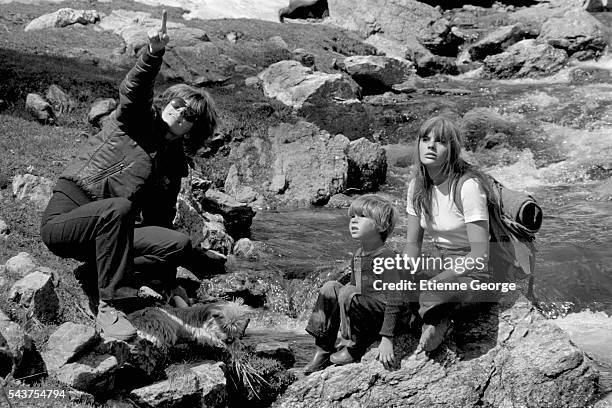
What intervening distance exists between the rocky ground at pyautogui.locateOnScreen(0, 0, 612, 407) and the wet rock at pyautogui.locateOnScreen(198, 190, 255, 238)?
32 mm

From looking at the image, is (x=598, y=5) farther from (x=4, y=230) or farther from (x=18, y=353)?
(x=18, y=353)

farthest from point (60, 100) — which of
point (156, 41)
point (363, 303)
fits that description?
point (363, 303)

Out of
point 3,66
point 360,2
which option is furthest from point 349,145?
point 360,2

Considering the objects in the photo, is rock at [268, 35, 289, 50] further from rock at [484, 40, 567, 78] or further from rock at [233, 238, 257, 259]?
rock at [233, 238, 257, 259]

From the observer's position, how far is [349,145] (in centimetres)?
1527

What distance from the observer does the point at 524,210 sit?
534cm

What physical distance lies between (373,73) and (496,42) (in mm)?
8670

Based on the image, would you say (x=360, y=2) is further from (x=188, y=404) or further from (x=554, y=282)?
(x=188, y=404)

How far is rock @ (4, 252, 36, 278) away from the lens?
6395 mm

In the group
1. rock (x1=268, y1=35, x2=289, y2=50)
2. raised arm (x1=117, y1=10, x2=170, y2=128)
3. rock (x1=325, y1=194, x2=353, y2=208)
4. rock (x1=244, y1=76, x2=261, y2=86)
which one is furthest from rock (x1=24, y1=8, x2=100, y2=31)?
raised arm (x1=117, y1=10, x2=170, y2=128)

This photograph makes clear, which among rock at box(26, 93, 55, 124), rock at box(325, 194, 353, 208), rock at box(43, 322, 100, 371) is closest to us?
rock at box(43, 322, 100, 371)

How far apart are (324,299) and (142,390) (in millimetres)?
1552

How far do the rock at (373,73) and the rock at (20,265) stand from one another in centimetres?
1729

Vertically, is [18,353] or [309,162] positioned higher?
[18,353]
